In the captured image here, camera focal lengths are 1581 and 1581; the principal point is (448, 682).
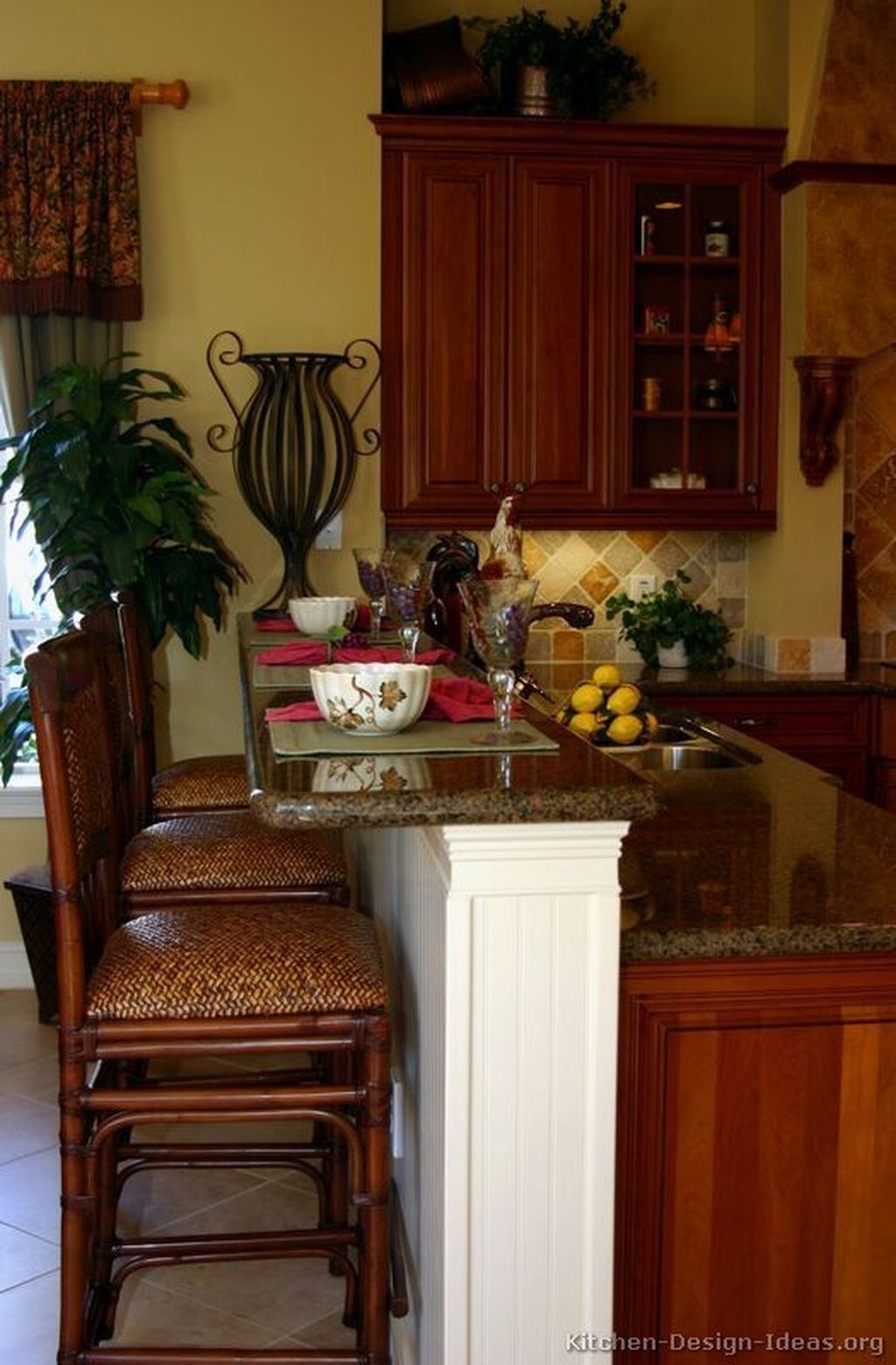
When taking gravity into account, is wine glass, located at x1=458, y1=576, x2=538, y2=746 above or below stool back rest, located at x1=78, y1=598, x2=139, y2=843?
above

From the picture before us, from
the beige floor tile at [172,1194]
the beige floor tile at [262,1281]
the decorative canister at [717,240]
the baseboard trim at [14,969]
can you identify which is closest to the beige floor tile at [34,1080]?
the beige floor tile at [172,1194]

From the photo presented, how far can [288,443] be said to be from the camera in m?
4.58

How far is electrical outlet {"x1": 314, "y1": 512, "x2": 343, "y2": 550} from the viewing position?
466 centimetres

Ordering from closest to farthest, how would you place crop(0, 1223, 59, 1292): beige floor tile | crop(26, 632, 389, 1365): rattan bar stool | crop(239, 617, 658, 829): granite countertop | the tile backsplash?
crop(239, 617, 658, 829): granite countertop < crop(26, 632, 389, 1365): rattan bar stool < crop(0, 1223, 59, 1292): beige floor tile < the tile backsplash

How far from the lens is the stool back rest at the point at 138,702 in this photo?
3445mm

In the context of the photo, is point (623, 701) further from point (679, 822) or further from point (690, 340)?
point (690, 340)

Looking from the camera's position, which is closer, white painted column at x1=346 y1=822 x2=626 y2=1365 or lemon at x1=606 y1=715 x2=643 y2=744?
white painted column at x1=346 y1=822 x2=626 y2=1365

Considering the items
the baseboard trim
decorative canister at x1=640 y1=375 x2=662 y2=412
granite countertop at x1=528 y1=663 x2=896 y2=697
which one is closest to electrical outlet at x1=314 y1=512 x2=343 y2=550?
granite countertop at x1=528 y1=663 x2=896 y2=697

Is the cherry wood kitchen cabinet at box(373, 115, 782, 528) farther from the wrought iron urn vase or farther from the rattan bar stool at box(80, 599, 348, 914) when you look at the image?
the rattan bar stool at box(80, 599, 348, 914)

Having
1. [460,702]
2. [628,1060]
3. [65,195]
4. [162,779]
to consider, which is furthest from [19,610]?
[628,1060]

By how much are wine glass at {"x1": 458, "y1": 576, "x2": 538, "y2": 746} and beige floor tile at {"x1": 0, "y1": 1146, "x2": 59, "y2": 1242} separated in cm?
181

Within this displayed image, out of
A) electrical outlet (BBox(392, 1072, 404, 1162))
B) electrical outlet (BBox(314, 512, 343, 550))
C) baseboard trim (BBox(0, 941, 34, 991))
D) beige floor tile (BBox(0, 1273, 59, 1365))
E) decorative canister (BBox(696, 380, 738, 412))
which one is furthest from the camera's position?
decorative canister (BBox(696, 380, 738, 412))

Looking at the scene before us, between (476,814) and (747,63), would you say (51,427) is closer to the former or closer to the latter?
(747,63)

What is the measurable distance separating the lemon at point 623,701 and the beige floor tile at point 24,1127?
1681 millimetres
